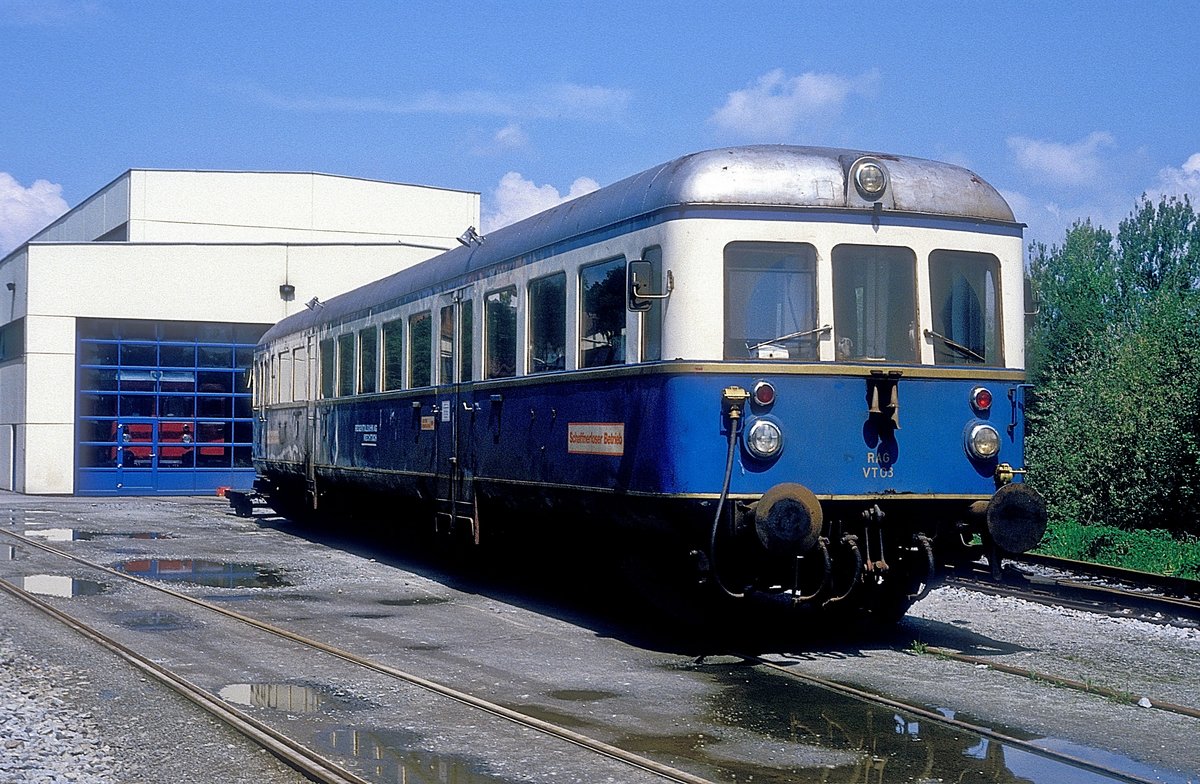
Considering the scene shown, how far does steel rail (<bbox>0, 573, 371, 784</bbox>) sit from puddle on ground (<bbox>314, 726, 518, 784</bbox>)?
0.14 metres

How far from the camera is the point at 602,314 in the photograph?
412 inches

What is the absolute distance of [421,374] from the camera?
14.7 meters

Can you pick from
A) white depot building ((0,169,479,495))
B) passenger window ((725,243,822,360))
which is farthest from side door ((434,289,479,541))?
white depot building ((0,169,479,495))

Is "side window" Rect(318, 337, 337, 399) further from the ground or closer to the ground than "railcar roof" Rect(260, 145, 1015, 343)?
closer to the ground

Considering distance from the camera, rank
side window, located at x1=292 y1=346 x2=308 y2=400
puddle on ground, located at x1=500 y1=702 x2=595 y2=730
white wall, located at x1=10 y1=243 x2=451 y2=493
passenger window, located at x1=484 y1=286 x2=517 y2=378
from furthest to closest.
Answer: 1. white wall, located at x1=10 y1=243 x2=451 y2=493
2. side window, located at x1=292 y1=346 x2=308 y2=400
3. passenger window, located at x1=484 y1=286 x2=517 y2=378
4. puddle on ground, located at x1=500 y1=702 x2=595 y2=730

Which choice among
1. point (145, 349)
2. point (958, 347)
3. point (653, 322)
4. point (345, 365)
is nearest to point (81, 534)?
point (345, 365)

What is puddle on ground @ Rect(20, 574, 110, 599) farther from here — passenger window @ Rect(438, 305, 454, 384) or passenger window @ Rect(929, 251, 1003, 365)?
passenger window @ Rect(929, 251, 1003, 365)

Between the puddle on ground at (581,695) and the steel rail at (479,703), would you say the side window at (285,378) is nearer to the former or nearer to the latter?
the steel rail at (479,703)

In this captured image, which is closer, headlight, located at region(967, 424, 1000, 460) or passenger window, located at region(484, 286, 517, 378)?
headlight, located at region(967, 424, 1000, 460)

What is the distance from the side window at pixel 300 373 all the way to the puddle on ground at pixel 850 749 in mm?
13452

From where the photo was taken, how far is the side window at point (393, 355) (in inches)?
610

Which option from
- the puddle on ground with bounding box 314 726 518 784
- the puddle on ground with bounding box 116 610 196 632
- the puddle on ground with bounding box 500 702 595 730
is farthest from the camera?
the puddle on ground with bounding box 116 610 196 632

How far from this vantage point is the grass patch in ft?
53.4

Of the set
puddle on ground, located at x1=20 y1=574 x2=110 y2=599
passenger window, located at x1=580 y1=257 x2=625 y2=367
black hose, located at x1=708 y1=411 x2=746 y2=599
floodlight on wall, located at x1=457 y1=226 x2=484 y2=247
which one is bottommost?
puddle on ground, located at x1=20 y1=574 x2=110 y2=599
